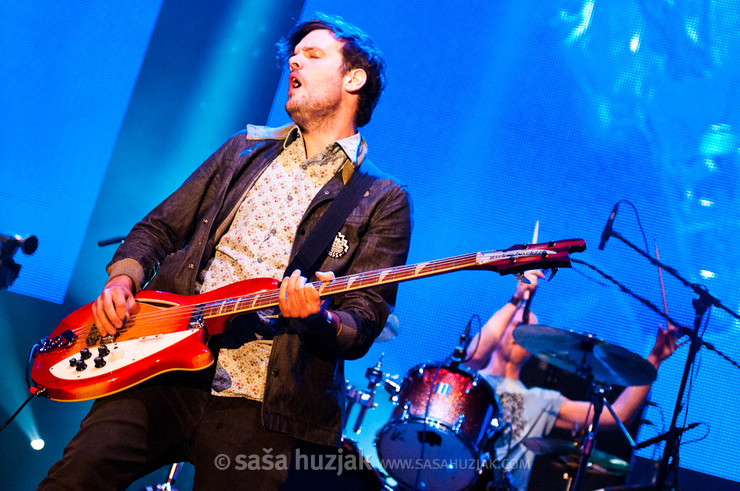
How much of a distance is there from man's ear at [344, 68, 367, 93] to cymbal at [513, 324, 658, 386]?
204cm

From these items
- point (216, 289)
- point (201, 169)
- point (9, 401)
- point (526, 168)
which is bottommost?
point (9, 401)

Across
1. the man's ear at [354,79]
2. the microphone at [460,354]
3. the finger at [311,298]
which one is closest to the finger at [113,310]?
the finger at [311,298]

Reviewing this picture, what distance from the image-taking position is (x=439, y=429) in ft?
13.4

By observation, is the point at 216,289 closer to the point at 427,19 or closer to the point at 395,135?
the point at 395,135

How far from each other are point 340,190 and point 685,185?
3435 mm

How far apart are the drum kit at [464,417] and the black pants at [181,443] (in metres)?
1.92

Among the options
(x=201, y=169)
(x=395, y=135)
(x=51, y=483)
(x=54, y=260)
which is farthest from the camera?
(x=395, y=135)

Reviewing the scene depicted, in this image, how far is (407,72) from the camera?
17.4ft

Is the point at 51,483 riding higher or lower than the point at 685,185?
lower

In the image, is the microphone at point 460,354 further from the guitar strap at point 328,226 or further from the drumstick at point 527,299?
the guitar strap at point 328,226

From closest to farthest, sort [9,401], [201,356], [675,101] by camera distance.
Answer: [201,356] → [9,401] → [675,101]

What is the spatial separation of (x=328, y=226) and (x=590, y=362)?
2593 mm

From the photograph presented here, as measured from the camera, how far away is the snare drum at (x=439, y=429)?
4.11 metres

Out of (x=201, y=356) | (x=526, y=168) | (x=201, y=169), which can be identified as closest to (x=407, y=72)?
(x=526, y=168)
